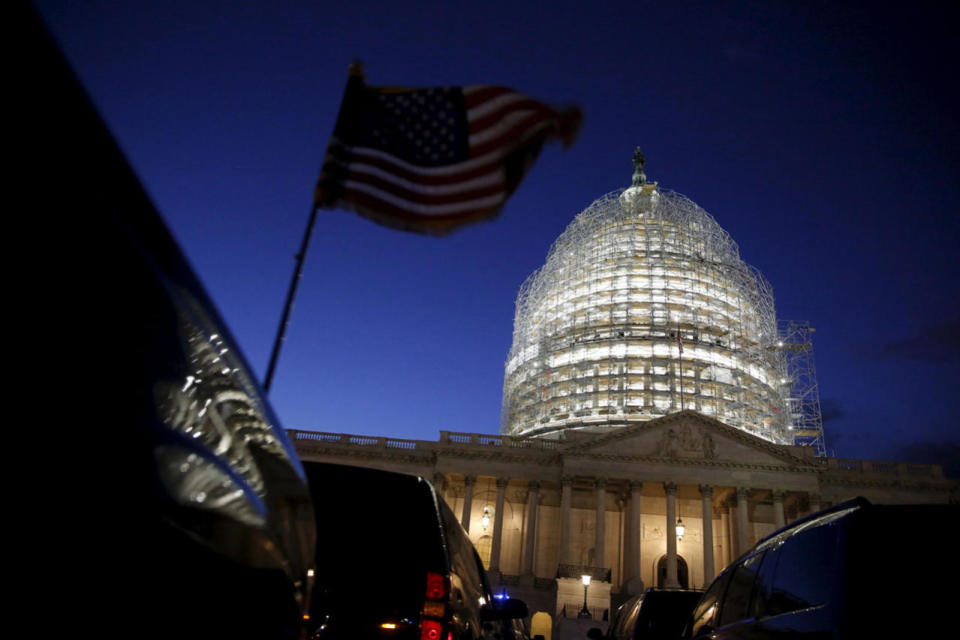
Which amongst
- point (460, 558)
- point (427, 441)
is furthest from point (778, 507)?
point (460, 558)

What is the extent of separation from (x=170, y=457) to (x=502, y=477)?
46.0m

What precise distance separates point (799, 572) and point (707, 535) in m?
42.1

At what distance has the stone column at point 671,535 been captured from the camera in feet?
133

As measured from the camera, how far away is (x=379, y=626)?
13.3ft

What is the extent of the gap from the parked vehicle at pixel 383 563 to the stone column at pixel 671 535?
1565 inches

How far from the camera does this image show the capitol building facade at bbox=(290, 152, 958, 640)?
4378 cm

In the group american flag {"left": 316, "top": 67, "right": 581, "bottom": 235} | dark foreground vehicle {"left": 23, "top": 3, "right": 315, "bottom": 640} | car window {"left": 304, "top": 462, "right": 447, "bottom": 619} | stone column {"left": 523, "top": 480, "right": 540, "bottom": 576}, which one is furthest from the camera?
stone column {"left": 523, "top": 480, "right": 540, "bottom": 576}

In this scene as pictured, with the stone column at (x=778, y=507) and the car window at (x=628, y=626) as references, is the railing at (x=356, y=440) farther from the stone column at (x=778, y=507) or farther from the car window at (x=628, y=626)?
the car window at (x=628, y=626)

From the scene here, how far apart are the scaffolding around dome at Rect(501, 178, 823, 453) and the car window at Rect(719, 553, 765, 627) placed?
48.4 meters

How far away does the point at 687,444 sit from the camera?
44.7 metres

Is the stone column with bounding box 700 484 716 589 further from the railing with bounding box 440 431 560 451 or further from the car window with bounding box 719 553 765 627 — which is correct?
the car window with bounding box 719 553 765 627

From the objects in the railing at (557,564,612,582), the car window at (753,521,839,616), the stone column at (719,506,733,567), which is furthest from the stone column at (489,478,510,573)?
the car window at (753,521,839,616)

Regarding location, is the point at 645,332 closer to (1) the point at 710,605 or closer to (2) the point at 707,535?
(2) the point at 707,535

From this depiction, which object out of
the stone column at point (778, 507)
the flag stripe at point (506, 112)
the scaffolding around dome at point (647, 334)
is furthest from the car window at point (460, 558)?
the scaffolding around dome at point (647, 334)
